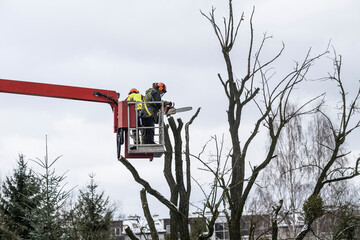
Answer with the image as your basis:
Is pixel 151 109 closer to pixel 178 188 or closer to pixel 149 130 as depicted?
pixel 149 130


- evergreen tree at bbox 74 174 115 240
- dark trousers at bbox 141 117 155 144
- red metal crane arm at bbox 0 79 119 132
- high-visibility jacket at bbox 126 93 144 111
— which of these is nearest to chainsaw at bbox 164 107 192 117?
dark trousers at bbox 141 117 155 144

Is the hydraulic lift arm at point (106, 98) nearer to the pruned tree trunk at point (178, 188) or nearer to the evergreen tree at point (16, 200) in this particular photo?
the pruned tree trunk at point (178, 188)

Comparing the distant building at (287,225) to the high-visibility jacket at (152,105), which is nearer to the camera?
the distant building at (287,225)

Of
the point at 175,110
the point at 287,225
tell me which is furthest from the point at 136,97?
the point at 287,225

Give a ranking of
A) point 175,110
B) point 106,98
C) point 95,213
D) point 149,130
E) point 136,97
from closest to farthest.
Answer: point 175,110
point 149,130
point 136,97
point 106,98
point 95,213

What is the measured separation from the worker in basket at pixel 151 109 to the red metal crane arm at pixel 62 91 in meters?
0.64

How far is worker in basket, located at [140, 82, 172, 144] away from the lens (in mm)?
10250

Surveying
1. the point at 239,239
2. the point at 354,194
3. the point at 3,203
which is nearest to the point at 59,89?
the point at 239,239

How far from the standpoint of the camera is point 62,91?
1095cm

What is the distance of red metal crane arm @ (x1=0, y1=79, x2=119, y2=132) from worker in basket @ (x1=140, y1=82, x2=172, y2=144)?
2.11 ft

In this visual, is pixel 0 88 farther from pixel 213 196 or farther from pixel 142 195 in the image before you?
pixel 213 196

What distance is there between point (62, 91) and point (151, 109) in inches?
71.8

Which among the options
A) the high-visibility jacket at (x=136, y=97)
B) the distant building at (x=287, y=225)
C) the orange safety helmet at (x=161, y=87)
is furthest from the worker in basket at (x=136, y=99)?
the distant building at (x=287, y=225)

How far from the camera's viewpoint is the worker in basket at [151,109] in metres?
10.2
